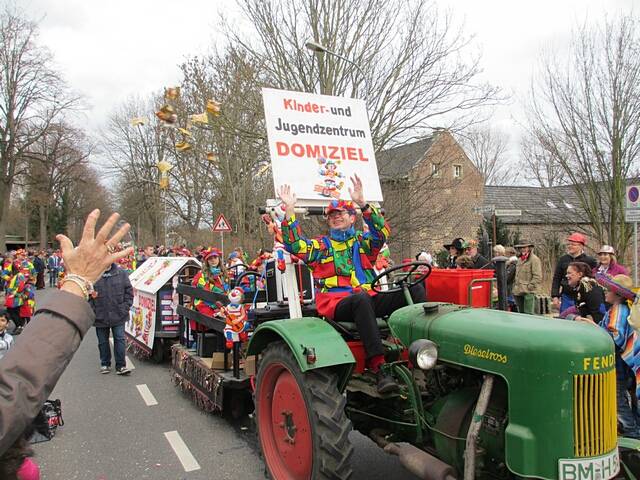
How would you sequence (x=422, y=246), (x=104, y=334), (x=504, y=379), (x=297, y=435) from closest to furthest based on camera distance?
(x=504, y=379)
(x=297, y=435)
(x=104, y=334)
(x=422, y=246)

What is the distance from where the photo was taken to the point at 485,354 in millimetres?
2504

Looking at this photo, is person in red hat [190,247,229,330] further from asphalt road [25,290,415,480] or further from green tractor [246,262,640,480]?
green tractor [246,262,640,480]

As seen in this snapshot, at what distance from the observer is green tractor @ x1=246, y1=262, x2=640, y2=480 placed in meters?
2.26

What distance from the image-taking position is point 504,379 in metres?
2.43

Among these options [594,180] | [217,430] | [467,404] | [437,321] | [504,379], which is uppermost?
[594,180]

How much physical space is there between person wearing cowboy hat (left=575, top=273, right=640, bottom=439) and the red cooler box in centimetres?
77

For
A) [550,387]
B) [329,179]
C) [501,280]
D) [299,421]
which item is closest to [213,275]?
[329,179]

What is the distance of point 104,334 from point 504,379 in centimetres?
614

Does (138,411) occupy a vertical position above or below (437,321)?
below

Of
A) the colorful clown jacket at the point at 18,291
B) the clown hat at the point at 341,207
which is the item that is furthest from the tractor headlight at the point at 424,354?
the colorful clown jacket at the point at 18,291

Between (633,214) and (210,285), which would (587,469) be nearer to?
(210,285)

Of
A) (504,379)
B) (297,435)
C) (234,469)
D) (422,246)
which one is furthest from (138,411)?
(422,246)

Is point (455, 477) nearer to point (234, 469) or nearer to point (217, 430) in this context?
point (234, 469)

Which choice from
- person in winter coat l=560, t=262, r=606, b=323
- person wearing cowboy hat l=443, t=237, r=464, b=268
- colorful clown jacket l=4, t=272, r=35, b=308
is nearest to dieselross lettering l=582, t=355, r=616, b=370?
person in winter coat l=560, t=262, r=606, b=323
